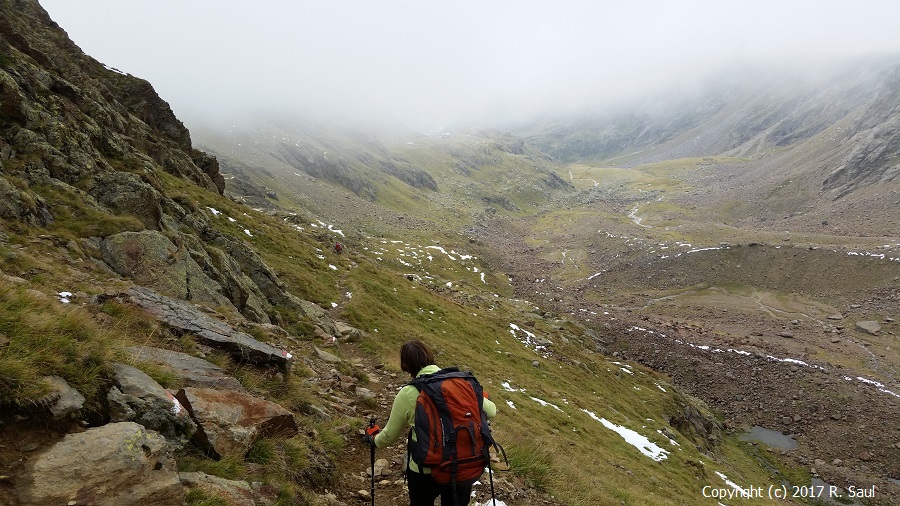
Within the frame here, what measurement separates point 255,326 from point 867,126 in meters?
224

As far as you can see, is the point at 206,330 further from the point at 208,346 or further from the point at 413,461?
the point at 413,461

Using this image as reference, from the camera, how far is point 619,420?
3011cm

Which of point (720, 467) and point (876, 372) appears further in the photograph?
point (876, 372)

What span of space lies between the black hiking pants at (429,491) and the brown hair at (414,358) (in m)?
1.42

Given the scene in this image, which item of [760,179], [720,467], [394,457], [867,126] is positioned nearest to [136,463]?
[394,457]

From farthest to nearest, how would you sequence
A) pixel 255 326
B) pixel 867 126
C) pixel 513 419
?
pixel 867 126 → pixel 513 419 → pixel 255 326

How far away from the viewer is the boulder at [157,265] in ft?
46.9

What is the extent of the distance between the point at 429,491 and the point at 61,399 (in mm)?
4802

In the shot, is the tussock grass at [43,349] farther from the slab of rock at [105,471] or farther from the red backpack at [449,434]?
the red backpack at [449,434]

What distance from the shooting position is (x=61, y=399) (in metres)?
5.12

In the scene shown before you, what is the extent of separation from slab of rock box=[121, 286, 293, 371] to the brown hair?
6.11 meters

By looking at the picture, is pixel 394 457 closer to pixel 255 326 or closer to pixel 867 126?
pixel 255 326

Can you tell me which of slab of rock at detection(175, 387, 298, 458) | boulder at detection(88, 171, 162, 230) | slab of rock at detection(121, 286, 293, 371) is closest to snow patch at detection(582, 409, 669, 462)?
slab of rock at detection(121, 286, 293, 371)

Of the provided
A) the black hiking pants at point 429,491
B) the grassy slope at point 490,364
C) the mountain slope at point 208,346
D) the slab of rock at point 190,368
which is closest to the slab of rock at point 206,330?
the mountain slope at point 208,346
